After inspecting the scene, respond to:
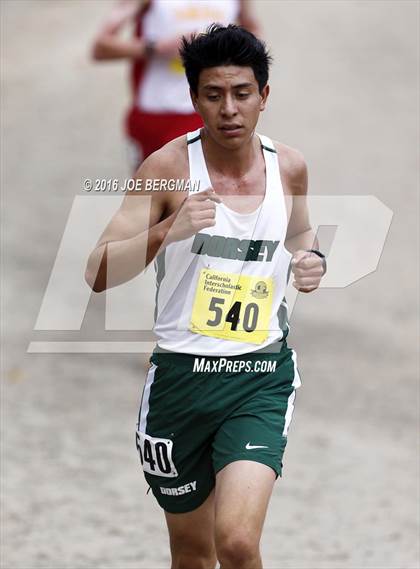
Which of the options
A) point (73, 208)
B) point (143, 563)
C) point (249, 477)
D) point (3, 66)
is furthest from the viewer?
point (3, 66)

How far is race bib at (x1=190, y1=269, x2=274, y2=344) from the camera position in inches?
169

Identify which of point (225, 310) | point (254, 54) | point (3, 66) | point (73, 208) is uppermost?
point (3, 66)

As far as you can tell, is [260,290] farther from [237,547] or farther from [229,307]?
[237,547]

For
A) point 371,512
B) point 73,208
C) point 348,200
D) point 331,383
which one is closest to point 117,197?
point 73,208

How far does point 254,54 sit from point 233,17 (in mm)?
3960

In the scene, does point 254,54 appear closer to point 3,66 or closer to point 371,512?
point 371,512

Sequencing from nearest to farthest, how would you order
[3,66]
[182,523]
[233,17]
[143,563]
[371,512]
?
1. [182,523]
2. [143,563]
3. [371,512]
4. [233,17]
5. [3,66]

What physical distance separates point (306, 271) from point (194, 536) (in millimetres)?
1033

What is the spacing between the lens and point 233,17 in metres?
8.05

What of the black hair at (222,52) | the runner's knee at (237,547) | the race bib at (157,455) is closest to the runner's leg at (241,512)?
the runner's knee at (237,547)

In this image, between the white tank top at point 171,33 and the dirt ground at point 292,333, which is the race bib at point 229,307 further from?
the white tank top at point 171,33

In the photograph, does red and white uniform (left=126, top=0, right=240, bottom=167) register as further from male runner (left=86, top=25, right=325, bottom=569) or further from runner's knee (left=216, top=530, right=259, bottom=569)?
runner's knee (left=216, top=530, right=259, bottom=569)
